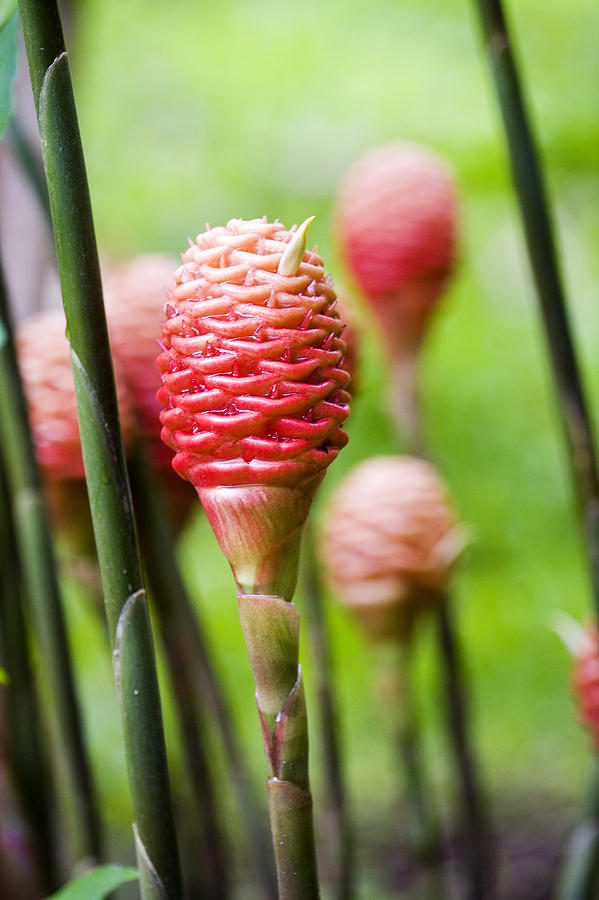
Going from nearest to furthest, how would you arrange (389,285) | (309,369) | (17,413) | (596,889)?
(309,369) → (17,413) → (596,889) → (389,285)

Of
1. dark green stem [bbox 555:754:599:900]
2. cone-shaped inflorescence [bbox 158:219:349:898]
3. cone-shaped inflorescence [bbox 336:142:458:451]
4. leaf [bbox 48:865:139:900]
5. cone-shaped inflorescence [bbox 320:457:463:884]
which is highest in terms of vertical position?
cone-shaped inflorescence [bbox 336:142:458:451]

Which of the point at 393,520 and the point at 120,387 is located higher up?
the point at 120,387

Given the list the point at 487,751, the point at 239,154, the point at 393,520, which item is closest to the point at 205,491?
the point at 393,520

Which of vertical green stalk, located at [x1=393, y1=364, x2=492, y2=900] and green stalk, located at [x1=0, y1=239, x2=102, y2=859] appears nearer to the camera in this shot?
green stalk, located at [x1=0, y1=239, x2=102, y2=859]

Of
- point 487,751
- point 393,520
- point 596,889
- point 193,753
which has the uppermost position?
point 393,520

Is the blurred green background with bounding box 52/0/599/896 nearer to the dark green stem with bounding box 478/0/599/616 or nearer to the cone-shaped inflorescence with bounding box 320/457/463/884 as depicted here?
the cone-shaped inflorescence with bounding box 320/457/463/884

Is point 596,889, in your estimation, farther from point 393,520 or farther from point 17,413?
point 17,413

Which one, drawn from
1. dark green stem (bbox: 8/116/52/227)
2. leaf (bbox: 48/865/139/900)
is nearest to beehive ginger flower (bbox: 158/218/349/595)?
leaf (bbox: 48/865/139/900)
